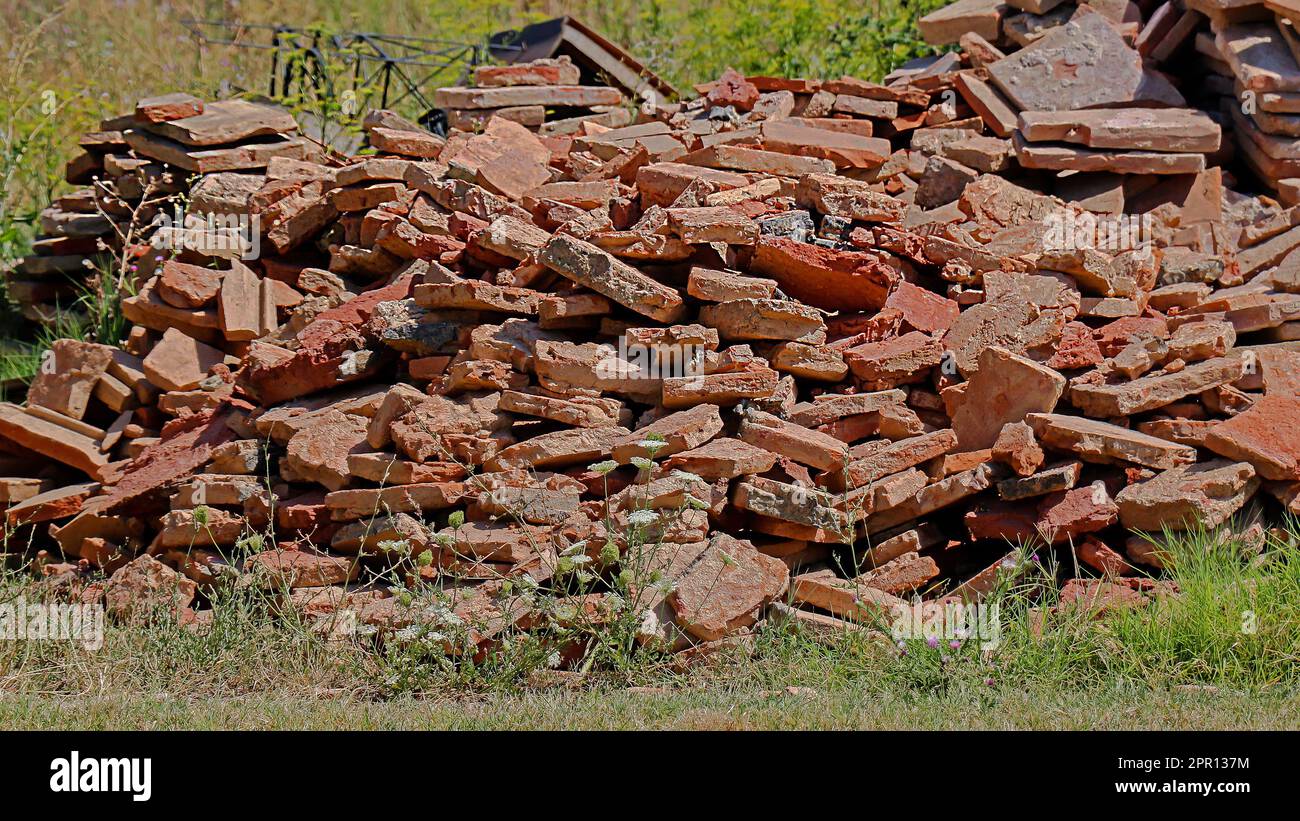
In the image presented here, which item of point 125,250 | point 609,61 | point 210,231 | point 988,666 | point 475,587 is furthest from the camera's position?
point 609,61

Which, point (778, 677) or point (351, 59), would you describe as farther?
point (351, 59)

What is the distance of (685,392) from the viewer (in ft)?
17.5

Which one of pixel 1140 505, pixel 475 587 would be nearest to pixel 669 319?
pixel 475 587

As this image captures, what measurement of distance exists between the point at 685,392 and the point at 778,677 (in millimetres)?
1360

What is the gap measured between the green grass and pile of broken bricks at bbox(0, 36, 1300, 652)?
18 cm

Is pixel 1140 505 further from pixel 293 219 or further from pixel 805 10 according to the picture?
pixel 805 10

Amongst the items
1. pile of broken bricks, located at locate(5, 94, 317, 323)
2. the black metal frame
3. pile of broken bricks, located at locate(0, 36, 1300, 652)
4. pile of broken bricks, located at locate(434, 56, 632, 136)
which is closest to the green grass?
pile of broken bricks, located at locate(0, 36, 1300, 652)

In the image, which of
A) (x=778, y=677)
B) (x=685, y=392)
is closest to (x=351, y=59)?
(x=685, y=392)

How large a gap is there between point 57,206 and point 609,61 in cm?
399

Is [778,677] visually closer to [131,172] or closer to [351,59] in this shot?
[131,172]

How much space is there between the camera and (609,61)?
9648 mm

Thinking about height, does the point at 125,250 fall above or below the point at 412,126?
below

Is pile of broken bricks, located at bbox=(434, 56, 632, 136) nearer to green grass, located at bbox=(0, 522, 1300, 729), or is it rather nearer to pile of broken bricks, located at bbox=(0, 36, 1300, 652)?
pile of broken bricks, located at bbox=(0, 36, 1300, 652)

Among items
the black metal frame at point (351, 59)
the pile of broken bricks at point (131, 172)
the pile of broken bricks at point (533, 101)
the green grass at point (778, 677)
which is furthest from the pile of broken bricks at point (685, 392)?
the black metal frame at point (351, 59)
